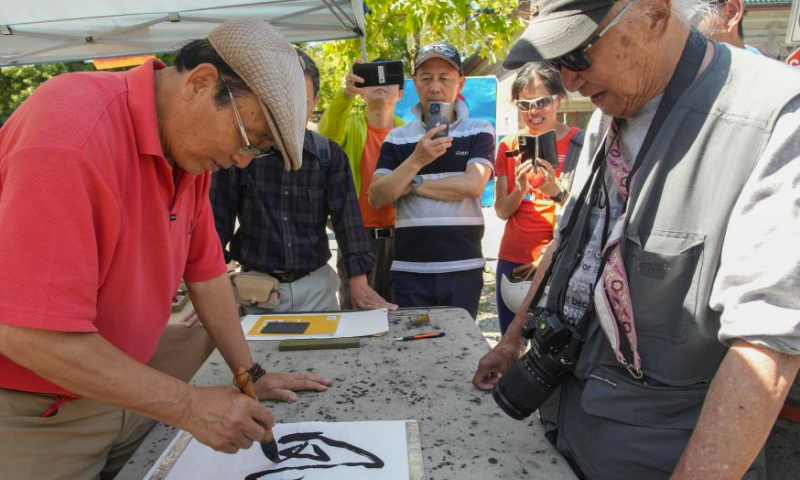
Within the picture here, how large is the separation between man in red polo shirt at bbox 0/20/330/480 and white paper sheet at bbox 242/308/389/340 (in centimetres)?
46

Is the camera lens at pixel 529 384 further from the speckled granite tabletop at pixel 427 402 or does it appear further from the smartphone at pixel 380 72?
the smartphone at pixel 380 72

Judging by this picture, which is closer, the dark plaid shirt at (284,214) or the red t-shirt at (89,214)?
the red t-shirt at (89,214)

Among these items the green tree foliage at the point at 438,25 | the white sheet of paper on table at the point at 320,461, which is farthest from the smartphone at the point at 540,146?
the green tree foliage at the point at 438,25

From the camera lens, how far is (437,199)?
8.42 feet

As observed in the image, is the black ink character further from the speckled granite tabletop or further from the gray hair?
the gray hair

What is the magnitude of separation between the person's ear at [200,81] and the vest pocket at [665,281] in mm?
949

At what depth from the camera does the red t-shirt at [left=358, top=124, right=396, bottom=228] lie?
3016 mm

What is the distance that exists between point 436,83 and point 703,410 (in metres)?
2.10

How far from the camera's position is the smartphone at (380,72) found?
2869 millimetres

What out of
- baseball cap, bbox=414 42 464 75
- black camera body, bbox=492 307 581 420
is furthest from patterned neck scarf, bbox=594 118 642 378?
baseball cap, bbox=414 42 464 75

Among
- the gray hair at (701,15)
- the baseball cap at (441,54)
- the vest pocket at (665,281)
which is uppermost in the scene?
the gray hair at (701,15)

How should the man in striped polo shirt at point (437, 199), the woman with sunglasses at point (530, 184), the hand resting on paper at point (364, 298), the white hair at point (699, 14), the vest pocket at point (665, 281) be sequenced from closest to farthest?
the vest pocket at point (665, 281) → the white hair at point (699, 14) → the hand resting on paper at point (364, 298) → the man in striped polo shirt at point (437, 199) → the woman with sunglasses at point (530, 184)

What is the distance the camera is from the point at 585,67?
Result: 115 centimetres

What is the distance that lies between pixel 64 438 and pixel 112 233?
1.78 feet
